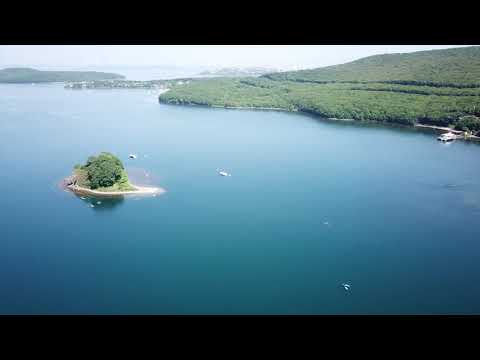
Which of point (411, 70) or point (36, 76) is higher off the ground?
point (411, 70)

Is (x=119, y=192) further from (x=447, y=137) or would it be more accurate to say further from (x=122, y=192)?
(x=447, y=137)

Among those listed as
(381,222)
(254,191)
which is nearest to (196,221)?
(254,191)

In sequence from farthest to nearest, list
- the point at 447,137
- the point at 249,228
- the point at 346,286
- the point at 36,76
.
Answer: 1. the point at 36,76
2. the point at 447,137
3. the point at 249,228
4. the point at 346,286

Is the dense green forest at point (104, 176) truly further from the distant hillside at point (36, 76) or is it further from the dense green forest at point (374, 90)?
the distant hillside at point (36, 76)

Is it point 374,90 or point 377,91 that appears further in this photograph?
point 374,90

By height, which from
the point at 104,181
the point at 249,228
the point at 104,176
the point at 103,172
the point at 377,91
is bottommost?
the point at 249,228

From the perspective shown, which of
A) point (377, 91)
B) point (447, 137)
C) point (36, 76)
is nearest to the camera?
point (447, 137)

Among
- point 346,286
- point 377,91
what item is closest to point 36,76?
point 377,91

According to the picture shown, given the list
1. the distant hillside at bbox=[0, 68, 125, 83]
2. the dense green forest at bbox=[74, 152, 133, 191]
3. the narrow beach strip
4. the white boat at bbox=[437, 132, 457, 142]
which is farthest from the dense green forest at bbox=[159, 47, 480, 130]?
the distant hillside at bbox=[0, 68, 125, 83]
